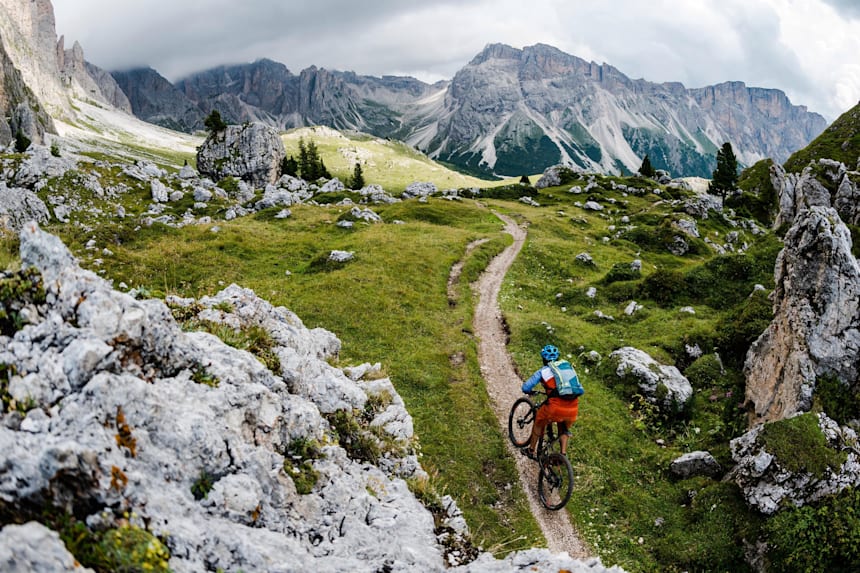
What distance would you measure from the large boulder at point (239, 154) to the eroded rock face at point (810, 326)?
11819 cm

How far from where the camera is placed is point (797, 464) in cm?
1460

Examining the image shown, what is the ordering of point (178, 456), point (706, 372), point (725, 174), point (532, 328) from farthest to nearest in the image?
1. point (725, 174)
2. point (532, 328)
3. point (706, 372)
4. point (178, 456)

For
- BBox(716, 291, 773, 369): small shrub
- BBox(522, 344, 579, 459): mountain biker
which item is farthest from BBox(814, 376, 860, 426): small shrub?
BBox(522, 344, 579, 459): mountain biker

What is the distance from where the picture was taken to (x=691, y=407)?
22.7m

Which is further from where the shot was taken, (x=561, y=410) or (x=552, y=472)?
(x=552, y=472)

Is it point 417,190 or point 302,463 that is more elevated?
point 417,190

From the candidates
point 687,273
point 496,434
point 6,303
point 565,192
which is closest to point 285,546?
point 6,303

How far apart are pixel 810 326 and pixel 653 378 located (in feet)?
23.2

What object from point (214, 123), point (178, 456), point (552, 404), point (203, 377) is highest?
point (214, 123)

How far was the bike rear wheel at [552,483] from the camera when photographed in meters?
16.0

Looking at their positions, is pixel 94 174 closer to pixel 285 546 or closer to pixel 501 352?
pixel 501 352

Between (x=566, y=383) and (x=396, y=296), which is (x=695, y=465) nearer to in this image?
(x=566, y=383)

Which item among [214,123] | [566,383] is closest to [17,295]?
[566,383]

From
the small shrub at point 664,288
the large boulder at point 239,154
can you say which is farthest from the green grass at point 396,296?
the large boulder at point 239,154
